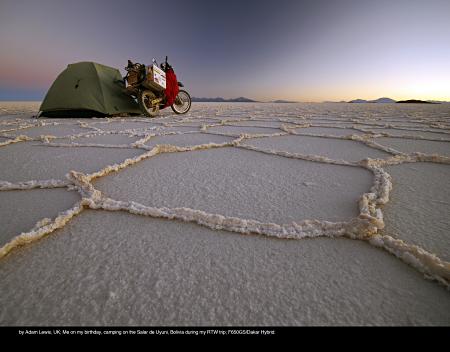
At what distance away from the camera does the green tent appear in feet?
14.3

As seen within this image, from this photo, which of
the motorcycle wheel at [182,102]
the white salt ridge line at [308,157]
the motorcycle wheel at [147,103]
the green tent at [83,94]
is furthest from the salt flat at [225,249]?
the motorcycle wheel at [182,102]

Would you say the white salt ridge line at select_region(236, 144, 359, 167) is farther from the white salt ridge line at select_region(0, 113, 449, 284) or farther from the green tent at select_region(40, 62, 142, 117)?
the green tent at select_region(40, 62, 142, 117)

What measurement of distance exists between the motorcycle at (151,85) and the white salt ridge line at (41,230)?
3.85m

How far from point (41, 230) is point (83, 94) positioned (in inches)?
179

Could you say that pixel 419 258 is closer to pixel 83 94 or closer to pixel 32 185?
pixel 32 185

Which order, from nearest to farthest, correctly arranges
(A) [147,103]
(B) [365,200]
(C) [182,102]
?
1. (B) [365,200]
2. (A) [147,103]
3. (C) [182,102]

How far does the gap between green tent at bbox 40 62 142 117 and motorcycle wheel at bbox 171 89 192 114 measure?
1310mm

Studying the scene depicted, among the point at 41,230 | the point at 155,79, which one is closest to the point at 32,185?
the point at 41,230

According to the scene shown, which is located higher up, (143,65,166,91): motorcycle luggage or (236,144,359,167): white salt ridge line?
(143,65,166,91): motorcycle luggage

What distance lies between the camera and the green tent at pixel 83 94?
4.36 metres

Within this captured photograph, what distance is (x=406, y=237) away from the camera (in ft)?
2.25

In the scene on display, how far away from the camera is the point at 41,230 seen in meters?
0.67

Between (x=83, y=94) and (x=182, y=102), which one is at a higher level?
(x=83, y=94)

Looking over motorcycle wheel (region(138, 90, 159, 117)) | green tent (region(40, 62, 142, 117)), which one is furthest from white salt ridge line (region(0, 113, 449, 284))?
green tent (region(40, 62, 142, 117))
